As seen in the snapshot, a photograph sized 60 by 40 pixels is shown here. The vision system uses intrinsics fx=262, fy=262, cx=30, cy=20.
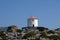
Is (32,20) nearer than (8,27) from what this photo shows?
No

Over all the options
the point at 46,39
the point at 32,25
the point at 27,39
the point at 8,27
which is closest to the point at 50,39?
the point at 46,39

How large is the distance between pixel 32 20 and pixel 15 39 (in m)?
39.3

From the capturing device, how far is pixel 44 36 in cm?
3516

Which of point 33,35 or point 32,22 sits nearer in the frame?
point 33,35

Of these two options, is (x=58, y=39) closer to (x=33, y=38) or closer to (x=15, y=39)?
Answer: (x=33, y=38)

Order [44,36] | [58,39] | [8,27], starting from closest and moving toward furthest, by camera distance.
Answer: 1. [58,39]
2. [44,36]
3. [8,27]

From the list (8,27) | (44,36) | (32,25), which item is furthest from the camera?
(32,25)

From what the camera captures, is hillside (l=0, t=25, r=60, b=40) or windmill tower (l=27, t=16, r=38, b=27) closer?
hillside (l=0, t=25, r=60, b=40)

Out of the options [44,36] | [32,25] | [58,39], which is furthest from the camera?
[32,25]

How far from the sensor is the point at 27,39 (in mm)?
33969

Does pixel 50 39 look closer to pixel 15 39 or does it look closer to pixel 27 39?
pixel 27 39

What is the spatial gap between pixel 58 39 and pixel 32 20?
42931 millimetres

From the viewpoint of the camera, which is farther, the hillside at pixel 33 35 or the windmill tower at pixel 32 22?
the windmill tower at pixel 32 22

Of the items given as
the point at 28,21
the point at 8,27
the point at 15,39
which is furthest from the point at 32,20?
the point at 15,39
